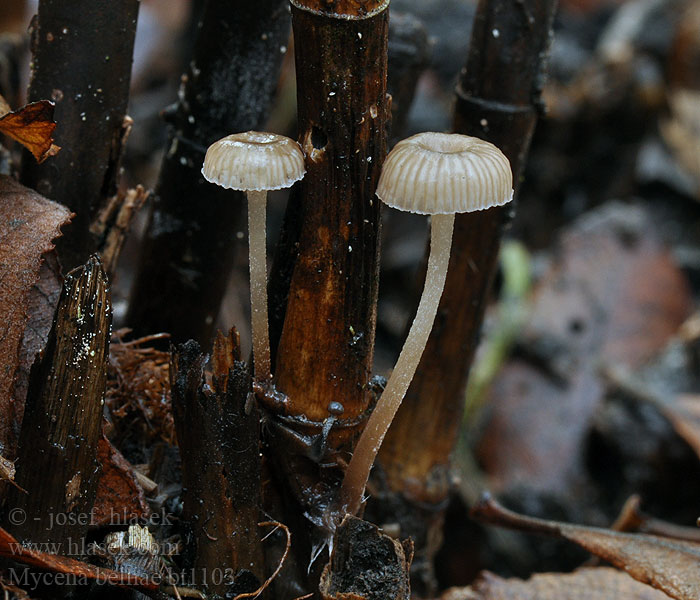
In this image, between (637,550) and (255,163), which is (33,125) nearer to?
(255,163)

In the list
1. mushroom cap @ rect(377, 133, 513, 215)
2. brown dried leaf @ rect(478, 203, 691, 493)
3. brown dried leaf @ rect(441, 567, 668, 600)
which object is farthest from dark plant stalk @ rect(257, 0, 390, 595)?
brown dried leaf @ rect(478, 203, 691, 493)

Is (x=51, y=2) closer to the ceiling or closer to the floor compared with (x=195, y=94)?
closer to the ceiling

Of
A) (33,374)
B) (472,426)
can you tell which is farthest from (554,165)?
(33,374)

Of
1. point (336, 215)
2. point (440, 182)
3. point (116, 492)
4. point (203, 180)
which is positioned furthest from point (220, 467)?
point (203, 180)

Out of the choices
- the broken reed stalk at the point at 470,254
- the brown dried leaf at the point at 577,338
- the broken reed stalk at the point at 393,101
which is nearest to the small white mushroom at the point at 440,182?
the broken reed stalk at the point at 393,101

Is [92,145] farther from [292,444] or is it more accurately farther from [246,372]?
[292,444]

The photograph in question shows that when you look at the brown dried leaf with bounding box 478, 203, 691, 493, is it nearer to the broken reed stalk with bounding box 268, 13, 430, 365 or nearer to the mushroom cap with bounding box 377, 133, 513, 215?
the broken reed stalk with bounding box 268, 13, 430, 365
